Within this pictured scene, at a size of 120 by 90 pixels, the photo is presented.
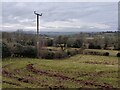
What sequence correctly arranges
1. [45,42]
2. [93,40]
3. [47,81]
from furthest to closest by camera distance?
[93,40] → [45,42] → [47,81]

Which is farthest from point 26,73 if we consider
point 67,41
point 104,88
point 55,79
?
point 67,41

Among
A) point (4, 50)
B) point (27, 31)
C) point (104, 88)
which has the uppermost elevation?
point (27, 31)

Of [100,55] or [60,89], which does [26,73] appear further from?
[100,55]

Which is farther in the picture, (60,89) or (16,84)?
(16,84)

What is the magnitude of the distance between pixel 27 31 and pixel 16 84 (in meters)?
12.0

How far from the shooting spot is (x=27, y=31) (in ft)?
67.9

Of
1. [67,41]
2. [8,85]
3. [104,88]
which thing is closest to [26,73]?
[8,85]

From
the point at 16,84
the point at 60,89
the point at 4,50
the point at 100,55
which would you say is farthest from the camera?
the point at 100,55

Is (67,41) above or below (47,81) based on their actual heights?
above

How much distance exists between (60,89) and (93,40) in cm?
2015

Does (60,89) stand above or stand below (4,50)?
below

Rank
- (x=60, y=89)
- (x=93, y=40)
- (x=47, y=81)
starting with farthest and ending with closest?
(x=93, y=40) → (x=47, y=81) → (x=60, y=89)

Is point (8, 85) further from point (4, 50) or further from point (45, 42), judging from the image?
point (45, 42)

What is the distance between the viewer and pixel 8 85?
29.2ft
